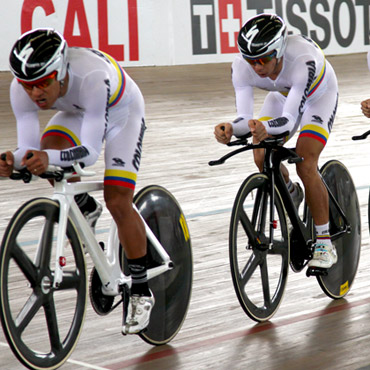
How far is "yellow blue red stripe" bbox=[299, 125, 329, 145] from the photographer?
3.71 metres

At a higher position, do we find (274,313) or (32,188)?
(32,188)

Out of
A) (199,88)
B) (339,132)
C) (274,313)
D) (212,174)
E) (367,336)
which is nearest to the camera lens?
(367,336)

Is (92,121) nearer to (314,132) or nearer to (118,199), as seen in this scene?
(118,199)

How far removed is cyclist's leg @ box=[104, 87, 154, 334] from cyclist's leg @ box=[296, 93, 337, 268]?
899mm

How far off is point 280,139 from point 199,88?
759cm

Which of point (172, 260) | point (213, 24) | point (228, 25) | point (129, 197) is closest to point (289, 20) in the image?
point (228, 25)

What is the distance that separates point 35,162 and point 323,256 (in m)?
1.65

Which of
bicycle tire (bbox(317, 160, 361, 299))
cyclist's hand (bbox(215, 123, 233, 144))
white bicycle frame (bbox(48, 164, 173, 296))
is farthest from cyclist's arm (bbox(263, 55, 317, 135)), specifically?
white bicycle frame (bbox(48, 164, 173, 296))

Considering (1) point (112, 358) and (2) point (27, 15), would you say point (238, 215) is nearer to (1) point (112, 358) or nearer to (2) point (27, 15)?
(1) point (112, 358)

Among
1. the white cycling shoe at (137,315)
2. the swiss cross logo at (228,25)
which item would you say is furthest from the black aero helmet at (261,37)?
the swiss cross logo at (228,25)

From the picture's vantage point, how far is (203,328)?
3463 millimetres

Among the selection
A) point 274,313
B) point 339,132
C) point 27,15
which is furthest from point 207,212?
point 27,15

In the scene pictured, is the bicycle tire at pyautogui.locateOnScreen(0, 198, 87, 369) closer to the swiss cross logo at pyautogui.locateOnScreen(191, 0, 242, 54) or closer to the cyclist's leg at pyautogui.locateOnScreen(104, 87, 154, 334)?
the cyclist's leg at pyautogui.locateOnScreen(104, 87, 154, 334)

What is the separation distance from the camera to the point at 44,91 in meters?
2.74
